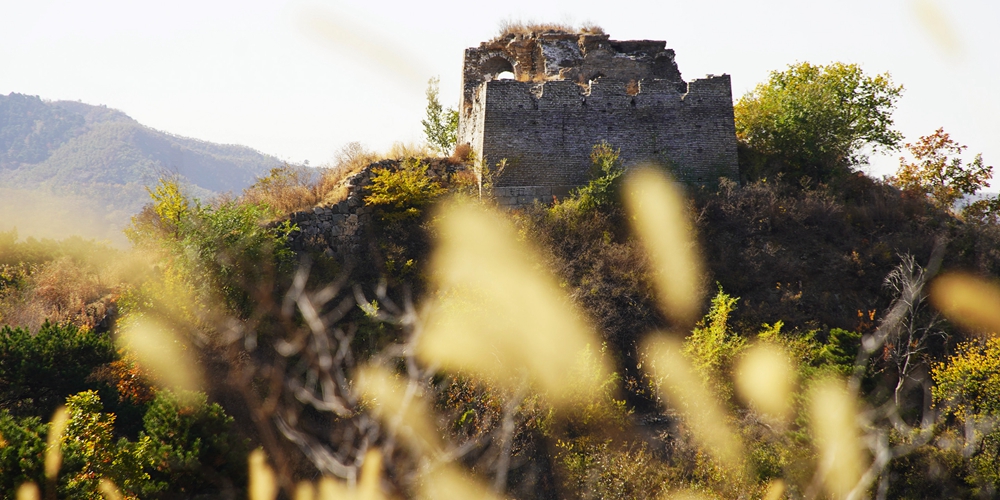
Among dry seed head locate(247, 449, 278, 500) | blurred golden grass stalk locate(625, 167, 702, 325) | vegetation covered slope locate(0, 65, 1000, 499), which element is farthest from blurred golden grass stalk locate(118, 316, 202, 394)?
blurred golden grass stalk locate(625, 167, 702, 325)

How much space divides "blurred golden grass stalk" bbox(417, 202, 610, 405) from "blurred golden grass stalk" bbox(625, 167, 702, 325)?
1903mm

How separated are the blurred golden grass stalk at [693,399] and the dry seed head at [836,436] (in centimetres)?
121

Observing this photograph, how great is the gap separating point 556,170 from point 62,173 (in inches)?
2640

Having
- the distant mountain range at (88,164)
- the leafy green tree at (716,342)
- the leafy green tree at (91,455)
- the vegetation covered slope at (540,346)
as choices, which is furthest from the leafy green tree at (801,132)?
the distant mountain range at (88,164)

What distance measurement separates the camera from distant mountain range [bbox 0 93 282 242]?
1891 inches

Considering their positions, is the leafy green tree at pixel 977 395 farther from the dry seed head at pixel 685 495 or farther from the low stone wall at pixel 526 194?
the low stone wall at pixel 526 194

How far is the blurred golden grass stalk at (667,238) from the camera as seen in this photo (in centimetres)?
1252

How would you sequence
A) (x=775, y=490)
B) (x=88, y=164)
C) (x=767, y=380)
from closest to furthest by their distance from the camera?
1. (x=775, y=490)
2. (x=767, y=380)
3. (x=88, y=164)

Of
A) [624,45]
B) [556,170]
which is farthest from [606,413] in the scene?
[624,45]

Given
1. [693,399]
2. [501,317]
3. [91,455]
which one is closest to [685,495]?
[693,399]

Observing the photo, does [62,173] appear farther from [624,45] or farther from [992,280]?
[992,280]

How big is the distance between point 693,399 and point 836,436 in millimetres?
2290

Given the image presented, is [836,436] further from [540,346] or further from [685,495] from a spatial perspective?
[540,346]

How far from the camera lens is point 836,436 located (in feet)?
32.1
